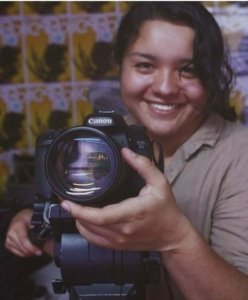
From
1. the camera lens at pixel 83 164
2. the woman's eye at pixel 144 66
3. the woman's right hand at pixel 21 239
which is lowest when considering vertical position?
the woman's right hand at pixel 21 239

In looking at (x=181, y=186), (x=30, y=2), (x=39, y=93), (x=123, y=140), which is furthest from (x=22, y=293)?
(x=30, y=2)

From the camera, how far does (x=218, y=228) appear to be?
30.5 inches

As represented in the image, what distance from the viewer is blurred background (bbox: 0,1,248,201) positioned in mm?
1353

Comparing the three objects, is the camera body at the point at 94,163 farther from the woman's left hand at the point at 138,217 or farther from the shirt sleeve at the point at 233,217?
the shirt sleeve at the point at 233,217

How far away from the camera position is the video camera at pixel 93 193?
0.54m

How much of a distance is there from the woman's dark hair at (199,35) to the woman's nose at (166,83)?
4 cm

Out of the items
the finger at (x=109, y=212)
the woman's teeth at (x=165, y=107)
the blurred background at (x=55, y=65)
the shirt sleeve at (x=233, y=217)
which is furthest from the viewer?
the blurred background at (x=55, y=65)

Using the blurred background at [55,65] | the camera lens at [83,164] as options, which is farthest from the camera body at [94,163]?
the blurred background at [55,65]

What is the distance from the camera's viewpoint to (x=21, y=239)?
0.82 metres

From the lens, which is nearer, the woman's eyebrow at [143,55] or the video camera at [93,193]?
the video camera at [93,193]

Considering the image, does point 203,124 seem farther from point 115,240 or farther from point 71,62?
point 71,62

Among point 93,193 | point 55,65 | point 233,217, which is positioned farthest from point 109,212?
point 55,65

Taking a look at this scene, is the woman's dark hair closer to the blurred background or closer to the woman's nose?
the woman's nose

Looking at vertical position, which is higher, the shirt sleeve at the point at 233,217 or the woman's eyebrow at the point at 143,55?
the woman's eyebrow at the point at 143,55
